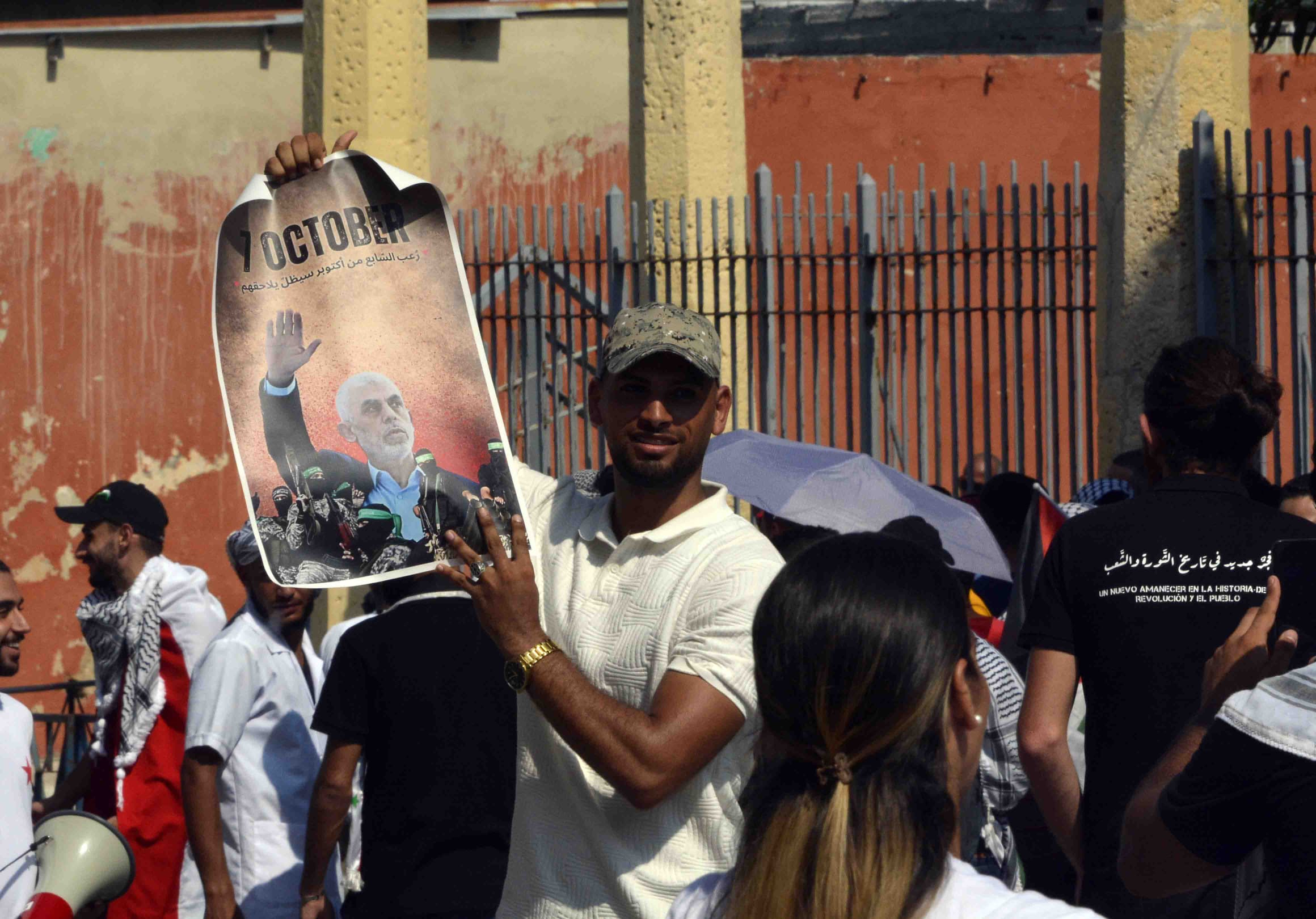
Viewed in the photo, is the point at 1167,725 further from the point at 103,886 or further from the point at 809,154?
the point at 809,154

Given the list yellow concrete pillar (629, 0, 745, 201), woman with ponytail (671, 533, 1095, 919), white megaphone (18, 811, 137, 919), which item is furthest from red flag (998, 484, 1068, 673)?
yellow concrete pillar (629, 0, 745, 201)

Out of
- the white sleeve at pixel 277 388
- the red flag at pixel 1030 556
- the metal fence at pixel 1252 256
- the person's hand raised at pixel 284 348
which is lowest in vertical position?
the red flag at pixel 1030 556

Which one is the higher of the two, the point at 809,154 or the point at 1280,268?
the point at 809,154

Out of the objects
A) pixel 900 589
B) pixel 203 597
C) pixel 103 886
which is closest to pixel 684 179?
pixel 203 597

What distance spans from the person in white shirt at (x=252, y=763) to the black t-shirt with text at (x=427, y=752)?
2.37 ft

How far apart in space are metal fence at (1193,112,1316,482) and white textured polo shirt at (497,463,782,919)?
4752 mm

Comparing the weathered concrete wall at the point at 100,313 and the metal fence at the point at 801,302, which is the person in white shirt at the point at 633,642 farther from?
the weathered concrete wall at the point at 100,313

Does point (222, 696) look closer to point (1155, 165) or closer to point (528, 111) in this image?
point (1155, 165)

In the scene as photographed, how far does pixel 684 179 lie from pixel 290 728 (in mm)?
4691

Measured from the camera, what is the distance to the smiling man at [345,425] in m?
2.83

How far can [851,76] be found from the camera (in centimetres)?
1241

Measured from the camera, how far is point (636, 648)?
2689 mm

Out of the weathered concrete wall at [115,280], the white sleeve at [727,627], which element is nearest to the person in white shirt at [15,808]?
the white sleeve at [727,627]

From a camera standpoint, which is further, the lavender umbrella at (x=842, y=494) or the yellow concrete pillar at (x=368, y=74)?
the yellow concrete pillar at (x=368, y=74)
